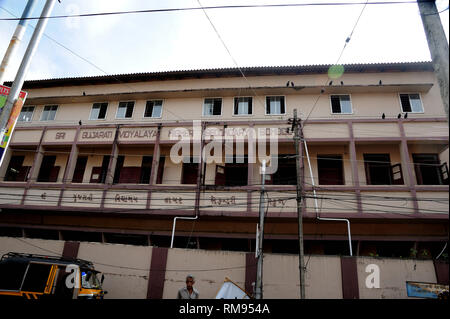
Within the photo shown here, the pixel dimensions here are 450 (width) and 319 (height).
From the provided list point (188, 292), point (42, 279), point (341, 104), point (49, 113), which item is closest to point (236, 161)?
point (341, 104)

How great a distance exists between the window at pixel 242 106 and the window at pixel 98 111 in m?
8.83

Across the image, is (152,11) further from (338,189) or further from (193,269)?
(338,189)

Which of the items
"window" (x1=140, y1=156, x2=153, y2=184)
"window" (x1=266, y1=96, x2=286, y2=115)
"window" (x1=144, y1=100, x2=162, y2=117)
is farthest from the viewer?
"window" (x1=144, y1=100, x2=162, y2=117)

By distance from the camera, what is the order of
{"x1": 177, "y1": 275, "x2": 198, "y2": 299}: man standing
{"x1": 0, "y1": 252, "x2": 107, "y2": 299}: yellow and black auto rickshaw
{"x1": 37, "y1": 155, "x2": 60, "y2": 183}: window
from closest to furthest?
1. {"x1": 177, "y1": 275, "x2": 198, "y2": 299}: man standing
2. {"x1": 0, "y1": 252, "x2": 107, "y2": 299}: yellow and black auto rickshaw
3. {"x1": 37, "y1": 155, "x2": 60, "y2": 183}: window

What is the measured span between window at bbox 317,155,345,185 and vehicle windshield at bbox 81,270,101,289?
1206 centimetres

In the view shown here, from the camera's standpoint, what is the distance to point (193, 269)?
12.6 meters

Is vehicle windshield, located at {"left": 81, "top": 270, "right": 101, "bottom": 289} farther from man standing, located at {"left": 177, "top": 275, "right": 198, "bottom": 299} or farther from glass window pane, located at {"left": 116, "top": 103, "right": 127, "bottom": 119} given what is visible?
glass window pane, located at {"left": 116, "top": 103, "right": 127, "bottom": 119}

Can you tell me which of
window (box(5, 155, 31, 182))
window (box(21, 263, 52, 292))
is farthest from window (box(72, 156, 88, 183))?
window (box(21, 263, 52, 292))

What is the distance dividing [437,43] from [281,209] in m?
11.0

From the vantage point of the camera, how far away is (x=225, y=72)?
18391 mm

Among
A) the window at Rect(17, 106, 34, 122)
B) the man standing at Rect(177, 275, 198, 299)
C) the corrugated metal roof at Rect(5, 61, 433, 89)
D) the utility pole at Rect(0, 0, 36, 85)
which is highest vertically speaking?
the corrugated metal roof at Rect(5, 61, 433, 89)

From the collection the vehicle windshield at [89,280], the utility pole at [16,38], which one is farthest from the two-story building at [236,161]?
the utility pole at [16,38]

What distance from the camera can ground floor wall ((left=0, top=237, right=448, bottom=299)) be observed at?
11.4m
